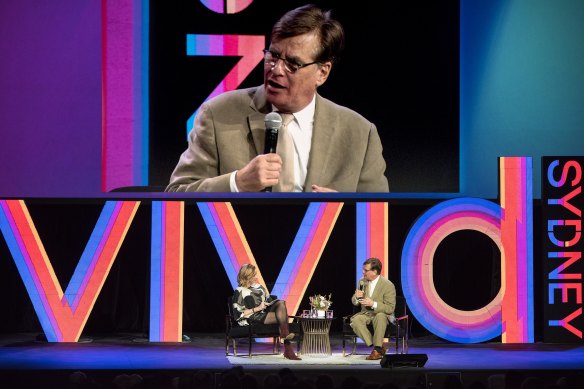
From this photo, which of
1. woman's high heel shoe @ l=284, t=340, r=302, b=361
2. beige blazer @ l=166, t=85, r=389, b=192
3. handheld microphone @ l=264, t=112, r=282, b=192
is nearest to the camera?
handheld microphone @ l=264, t=112, r=282, b=192

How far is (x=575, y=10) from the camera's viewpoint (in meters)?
11.3

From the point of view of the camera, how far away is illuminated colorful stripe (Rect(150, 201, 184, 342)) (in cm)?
1063

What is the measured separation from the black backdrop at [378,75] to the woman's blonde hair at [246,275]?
152cm

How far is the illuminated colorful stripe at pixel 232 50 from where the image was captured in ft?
35.5

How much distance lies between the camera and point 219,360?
30.5 feet

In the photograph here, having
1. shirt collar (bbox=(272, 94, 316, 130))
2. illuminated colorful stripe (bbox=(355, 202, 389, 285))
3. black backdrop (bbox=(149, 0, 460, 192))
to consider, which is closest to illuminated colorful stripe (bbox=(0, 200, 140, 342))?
black backdrop (bbox=(149, 0, 460, 192))

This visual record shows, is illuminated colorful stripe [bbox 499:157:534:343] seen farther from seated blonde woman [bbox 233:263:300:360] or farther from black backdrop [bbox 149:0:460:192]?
seated blonde woman [bbox 233:263:300:360]

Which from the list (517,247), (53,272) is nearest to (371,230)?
(517,247)

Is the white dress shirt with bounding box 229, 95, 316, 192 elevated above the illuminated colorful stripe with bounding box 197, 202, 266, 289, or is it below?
above

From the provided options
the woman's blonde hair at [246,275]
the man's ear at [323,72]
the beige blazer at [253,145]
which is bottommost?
the woman's blonde hair at [246,275]

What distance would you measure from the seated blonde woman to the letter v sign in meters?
0.91

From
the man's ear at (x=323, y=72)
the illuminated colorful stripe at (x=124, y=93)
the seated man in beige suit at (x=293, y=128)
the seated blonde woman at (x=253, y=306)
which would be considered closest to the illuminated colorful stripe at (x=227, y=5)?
the seated man in beige suit at (x=293, y=128)

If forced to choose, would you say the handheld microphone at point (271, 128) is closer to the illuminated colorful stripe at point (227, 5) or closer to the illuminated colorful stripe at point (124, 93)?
the illuminated colorful stripe at point (124, 93)

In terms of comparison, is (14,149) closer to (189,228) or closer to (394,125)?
(189,228)
